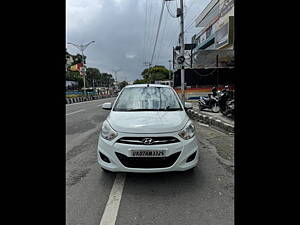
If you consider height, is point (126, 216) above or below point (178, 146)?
below

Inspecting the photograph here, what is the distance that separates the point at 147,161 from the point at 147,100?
149 centimetres

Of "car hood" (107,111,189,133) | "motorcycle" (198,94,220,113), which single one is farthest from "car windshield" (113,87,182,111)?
"motorcycle" (198,94,220,113)

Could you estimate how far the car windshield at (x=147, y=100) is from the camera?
3.72 metres

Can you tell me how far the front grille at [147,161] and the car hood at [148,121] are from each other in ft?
1.13

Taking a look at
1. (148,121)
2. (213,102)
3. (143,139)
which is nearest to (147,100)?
(148,121)

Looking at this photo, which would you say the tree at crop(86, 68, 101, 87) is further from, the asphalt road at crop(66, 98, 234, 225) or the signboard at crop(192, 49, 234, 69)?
the asphalt road at crop(66, 98, 234, 225)

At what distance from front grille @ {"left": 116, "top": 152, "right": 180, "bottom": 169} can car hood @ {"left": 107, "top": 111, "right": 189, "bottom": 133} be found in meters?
0.34

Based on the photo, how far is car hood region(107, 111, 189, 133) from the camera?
282 centimetres

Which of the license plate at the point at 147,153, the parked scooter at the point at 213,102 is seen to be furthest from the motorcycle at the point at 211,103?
the license plate at the point at 147,153
